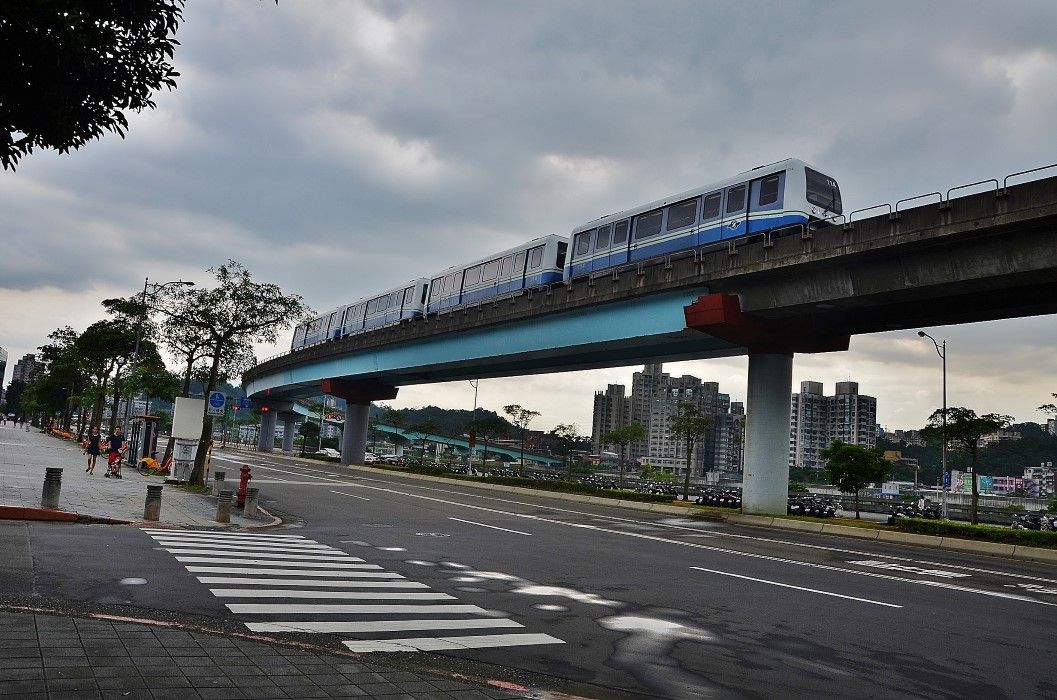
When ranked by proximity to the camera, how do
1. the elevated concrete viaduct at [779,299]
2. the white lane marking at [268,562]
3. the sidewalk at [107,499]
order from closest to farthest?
the white lane marking at [268,562]
the sidewalk at [107,499]
the elevated concrete viaduct at [779,299]

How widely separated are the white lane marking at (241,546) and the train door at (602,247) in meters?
22.3

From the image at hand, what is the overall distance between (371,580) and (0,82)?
26.1 ft

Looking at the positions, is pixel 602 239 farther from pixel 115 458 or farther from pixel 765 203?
pixel 115 458

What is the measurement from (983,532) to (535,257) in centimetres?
2441

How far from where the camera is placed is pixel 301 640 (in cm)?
766

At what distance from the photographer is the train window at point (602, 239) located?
1379 inches

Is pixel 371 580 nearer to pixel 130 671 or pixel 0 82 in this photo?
pixel 130 671

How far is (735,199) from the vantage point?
2852 cm

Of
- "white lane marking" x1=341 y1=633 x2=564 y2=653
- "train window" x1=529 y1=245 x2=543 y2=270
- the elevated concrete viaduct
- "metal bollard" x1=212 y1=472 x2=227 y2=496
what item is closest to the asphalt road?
"white lane marking" x1=341 y1=633 x2=564 y2=653

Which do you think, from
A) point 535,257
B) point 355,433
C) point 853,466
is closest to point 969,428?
point 853,466

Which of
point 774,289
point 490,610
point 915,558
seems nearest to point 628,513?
point 774,289

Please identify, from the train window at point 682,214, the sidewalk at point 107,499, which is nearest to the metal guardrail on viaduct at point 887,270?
the train window at point 682,214

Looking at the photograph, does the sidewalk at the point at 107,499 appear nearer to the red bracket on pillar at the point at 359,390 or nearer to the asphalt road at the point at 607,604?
the asphalt road at the point at 607,604

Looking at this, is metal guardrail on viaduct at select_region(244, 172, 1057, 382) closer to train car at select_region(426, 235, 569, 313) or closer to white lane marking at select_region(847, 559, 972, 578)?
train car at select_region(426, 235, 569, 313)
